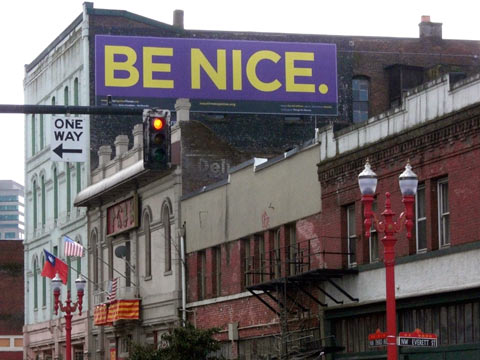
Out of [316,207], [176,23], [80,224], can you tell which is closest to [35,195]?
[80,224]

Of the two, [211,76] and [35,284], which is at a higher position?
[211,76]

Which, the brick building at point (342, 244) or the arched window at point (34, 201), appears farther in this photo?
the arched window at point (34, 201)

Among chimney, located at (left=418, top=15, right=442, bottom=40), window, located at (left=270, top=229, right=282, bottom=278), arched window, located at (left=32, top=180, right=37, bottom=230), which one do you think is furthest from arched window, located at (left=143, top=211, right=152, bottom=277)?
arched window, located at (left=32, top=180, right=37, bottom=230)

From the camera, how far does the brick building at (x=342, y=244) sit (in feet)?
109

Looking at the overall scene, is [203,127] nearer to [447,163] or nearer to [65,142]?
[447,163]

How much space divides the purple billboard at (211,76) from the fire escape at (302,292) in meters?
18.6

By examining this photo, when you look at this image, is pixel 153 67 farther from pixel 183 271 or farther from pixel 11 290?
pixel 11 290

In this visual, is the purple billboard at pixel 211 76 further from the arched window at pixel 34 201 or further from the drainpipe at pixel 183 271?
the arched window at pixel 34 201

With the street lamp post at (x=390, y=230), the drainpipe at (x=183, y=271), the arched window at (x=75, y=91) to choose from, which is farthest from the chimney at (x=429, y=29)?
the street lamp post at (x=390, y=230)

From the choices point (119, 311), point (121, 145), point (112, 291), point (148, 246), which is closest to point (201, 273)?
point (148, 246)

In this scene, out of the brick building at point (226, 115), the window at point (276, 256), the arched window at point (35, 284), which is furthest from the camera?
the arched window at point (35, 284)

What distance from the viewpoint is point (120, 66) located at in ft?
203

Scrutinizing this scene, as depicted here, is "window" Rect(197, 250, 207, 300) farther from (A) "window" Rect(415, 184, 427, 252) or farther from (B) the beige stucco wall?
(A) "window" Rect(415, 184, 427, 252)

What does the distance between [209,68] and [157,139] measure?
38.1 metres
